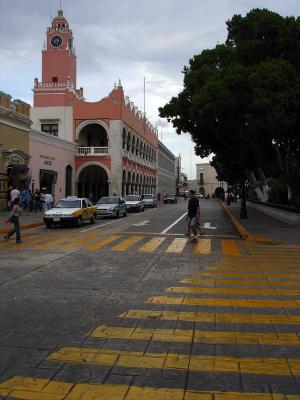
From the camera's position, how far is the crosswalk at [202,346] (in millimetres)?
4336

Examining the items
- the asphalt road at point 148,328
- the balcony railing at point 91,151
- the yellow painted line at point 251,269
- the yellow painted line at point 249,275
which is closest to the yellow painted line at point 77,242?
the asphalt road at point 148,328

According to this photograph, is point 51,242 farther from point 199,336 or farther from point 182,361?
point 182,361

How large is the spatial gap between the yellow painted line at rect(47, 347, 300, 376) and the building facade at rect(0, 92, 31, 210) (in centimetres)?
2719

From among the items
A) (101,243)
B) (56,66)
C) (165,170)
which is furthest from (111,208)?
(165,170)

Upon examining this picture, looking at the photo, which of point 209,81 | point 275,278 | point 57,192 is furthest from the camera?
point 57,192

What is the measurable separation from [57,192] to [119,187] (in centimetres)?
1055

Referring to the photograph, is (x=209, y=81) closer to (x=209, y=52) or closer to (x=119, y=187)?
(x=209, y=52)

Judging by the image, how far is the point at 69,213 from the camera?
23688mm

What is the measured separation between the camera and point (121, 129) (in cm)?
5422

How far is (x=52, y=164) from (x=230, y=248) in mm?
29314

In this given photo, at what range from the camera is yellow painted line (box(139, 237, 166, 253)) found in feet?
47.6

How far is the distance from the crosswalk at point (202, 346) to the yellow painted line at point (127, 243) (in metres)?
5.14

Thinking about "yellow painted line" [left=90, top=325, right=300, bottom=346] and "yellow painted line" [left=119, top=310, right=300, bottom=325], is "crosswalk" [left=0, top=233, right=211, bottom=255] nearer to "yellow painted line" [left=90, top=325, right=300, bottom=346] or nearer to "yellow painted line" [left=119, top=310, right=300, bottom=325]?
"yellow painted line" [left=119, top=310, right=300, bottom=325]

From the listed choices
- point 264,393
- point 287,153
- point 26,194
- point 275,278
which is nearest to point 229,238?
point 275,278
